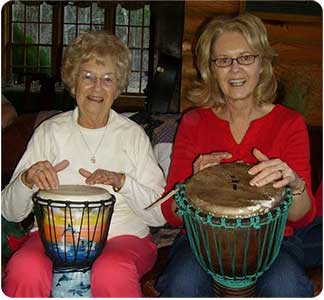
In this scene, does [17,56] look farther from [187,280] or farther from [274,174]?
[274,174]

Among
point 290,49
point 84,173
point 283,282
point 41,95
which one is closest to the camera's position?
point 283,282

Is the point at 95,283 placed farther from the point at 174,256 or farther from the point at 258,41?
the point at 258,41

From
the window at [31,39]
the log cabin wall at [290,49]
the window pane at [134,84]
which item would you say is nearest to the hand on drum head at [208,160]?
the log cabin wall at [290,49]

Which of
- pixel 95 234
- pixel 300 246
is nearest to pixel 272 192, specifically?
pixel 300 246

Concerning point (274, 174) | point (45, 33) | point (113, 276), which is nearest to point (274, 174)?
point (274, 174)

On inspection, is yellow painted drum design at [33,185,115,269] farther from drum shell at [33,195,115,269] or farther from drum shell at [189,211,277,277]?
drum shell at [189,211,277,277]

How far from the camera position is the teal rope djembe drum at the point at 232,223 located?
177 centimetres

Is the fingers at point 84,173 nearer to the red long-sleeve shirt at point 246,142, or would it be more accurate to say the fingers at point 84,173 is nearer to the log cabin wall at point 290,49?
the red long-sleeve shirt at point 246,142

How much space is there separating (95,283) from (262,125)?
2.59 feet

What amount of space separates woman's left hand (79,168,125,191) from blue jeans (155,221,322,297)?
1.01ft

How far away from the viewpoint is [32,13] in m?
9.56

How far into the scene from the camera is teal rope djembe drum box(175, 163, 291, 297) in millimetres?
1773

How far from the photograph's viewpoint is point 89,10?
9.73 metres

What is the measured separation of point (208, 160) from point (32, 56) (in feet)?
25.5
